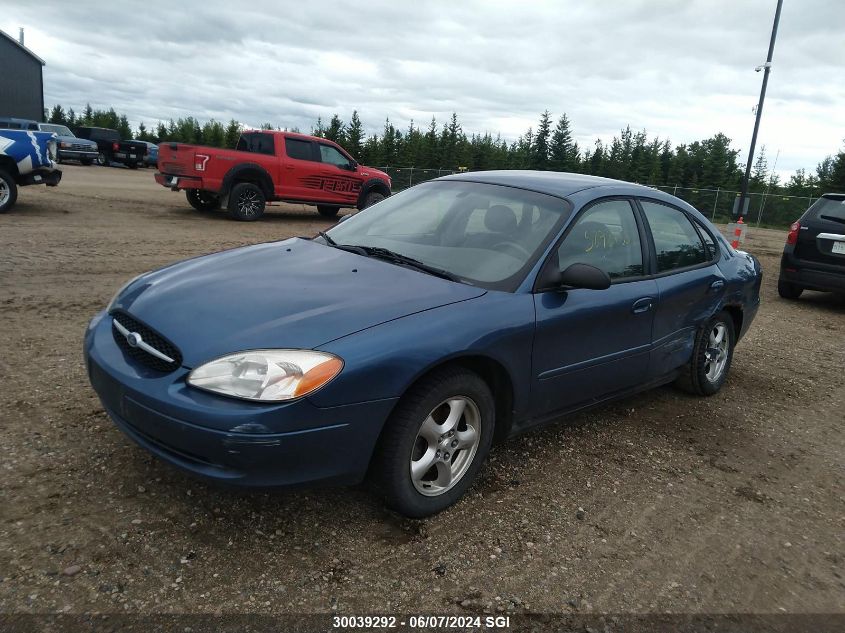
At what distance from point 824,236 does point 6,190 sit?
13.1 meters

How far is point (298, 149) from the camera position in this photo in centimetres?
1412

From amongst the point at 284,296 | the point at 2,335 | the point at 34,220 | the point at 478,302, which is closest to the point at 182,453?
the point at 284,296

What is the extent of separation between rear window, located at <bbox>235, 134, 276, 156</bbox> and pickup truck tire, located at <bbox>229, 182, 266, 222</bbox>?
97 centimetres

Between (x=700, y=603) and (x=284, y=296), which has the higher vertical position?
(x=284, y=296)

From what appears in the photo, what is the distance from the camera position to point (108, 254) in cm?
859

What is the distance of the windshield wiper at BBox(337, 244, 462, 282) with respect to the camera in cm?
314

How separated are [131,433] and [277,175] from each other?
11752 millimetres

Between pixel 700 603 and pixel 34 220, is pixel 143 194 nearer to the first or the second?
pixel 34 220

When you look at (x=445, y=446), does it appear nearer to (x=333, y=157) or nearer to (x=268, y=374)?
(x=268, y=374)

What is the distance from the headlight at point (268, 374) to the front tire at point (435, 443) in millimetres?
418

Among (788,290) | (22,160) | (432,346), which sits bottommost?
(788,290)

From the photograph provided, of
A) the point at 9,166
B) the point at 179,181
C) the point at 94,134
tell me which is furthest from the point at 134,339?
the point at 94,134

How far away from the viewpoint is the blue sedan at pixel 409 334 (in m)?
2.39

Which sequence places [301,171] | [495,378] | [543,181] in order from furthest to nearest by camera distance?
[301,171], [543,181], [495,378]
